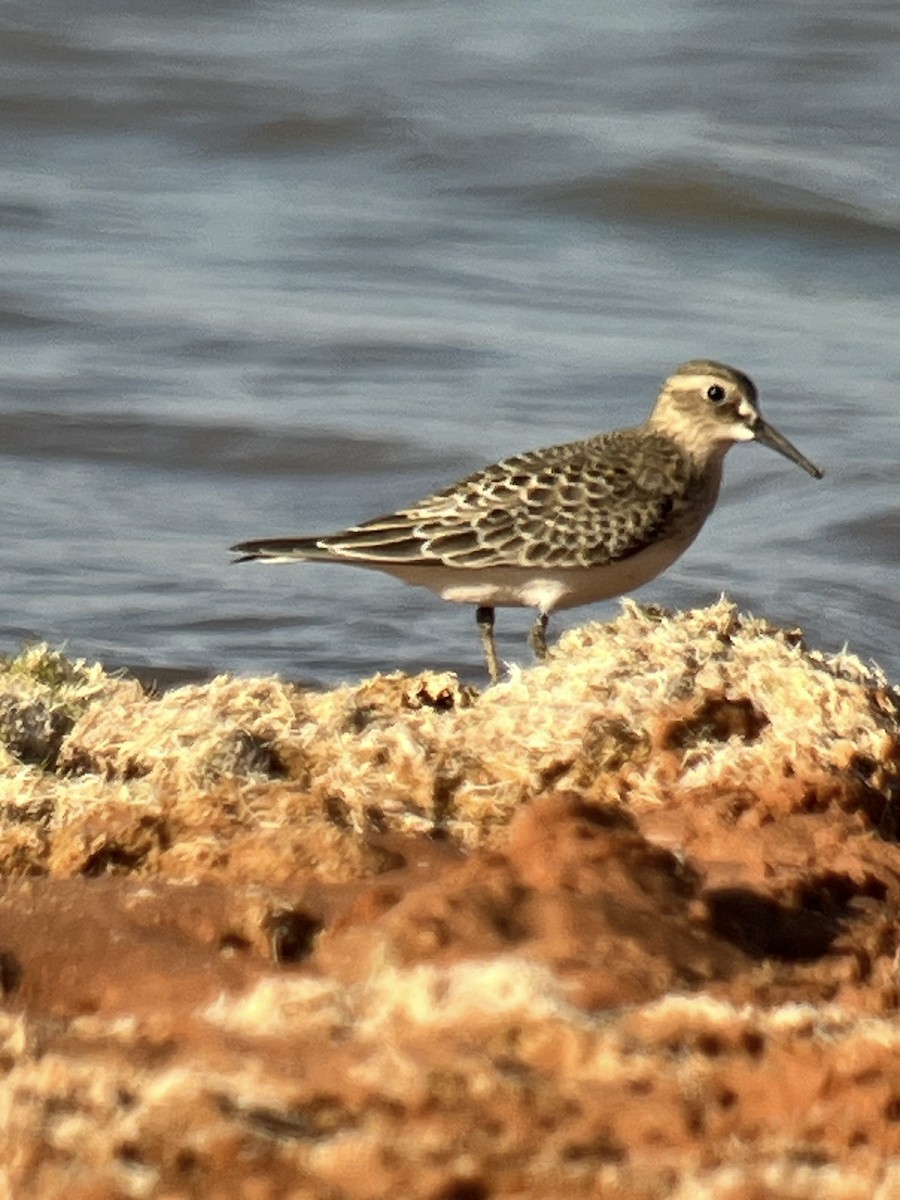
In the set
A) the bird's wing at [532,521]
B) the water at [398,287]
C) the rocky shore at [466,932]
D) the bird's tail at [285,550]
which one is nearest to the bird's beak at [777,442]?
the bird's wing at [532,521]

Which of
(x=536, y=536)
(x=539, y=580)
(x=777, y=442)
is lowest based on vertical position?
(x=539, y=580)

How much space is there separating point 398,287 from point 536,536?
7.29 metres

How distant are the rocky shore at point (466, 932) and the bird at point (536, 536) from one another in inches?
128

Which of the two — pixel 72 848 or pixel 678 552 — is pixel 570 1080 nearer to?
pixel 72 848

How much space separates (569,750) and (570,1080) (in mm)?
1190

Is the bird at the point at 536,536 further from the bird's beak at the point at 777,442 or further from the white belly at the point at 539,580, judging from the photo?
the bird's beak at the point at 777,442

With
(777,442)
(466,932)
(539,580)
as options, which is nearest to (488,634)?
(539,580)

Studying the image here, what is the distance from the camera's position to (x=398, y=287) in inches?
594

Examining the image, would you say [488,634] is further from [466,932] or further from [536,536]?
[466,932]

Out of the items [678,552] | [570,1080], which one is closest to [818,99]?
[678,552]

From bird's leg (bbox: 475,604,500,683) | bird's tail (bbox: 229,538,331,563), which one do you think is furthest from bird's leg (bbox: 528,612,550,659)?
bird's tail (bbox: 229,538,331,563)

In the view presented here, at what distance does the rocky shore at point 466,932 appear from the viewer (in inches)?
112

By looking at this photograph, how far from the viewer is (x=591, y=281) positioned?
15344 millimetres

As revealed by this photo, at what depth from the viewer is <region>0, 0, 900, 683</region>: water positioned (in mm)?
10219
